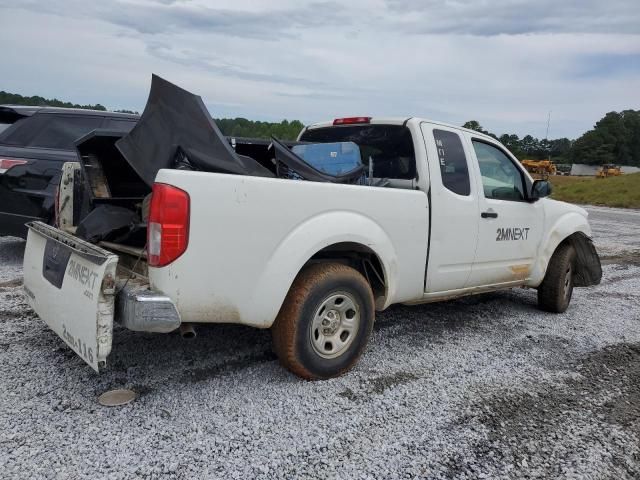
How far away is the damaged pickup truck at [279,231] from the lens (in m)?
2.92

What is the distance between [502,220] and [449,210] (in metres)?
0.86

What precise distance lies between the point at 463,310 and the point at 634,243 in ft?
28.4

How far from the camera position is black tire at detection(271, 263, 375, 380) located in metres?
3.38

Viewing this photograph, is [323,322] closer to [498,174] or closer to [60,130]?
[498,174]

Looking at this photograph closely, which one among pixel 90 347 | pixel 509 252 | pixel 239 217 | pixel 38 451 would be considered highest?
A: pixel 239 217

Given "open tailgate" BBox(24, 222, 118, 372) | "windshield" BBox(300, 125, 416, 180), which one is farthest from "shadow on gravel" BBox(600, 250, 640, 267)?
"open tailgate" BBox(24, 222, 118, 372)

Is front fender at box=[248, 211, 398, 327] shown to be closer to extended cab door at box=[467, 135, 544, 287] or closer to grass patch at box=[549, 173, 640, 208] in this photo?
extended cab door at box=[467, 135, 544, 287]

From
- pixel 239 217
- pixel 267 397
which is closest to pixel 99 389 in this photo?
pixel 267 397

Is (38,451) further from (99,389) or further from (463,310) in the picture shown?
(463,310)

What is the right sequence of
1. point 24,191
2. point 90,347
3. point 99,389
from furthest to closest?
point 24,191 < point 99,389 < point 90,347

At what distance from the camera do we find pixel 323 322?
3588 mm

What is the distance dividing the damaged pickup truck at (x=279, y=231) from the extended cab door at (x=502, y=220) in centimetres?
2

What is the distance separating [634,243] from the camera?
1223cm

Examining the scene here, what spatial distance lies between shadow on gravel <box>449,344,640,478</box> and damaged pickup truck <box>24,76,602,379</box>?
106 cm
